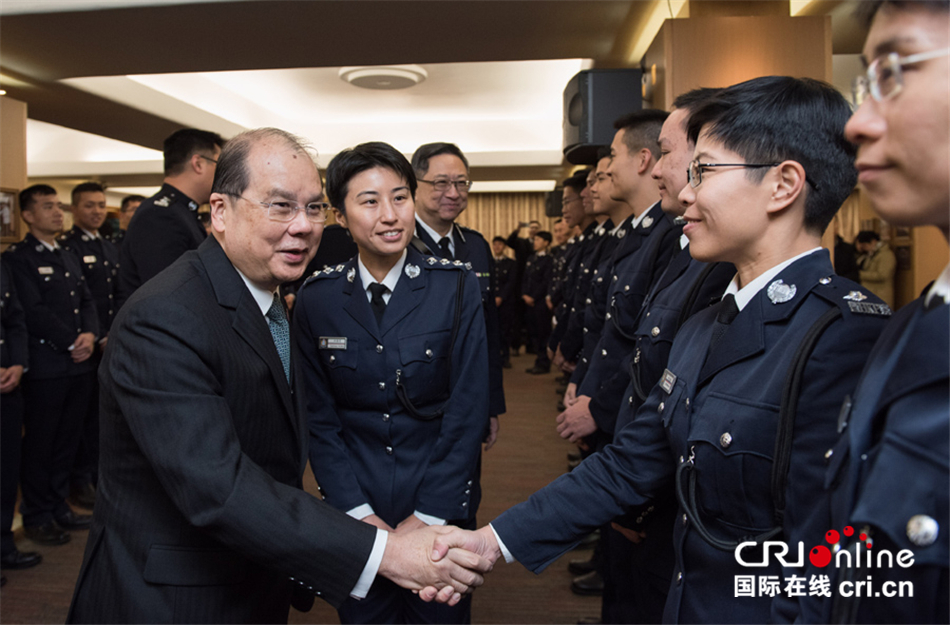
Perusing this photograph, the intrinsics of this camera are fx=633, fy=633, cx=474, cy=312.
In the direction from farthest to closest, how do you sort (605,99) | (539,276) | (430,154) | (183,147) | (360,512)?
1. (539,276)
2. (605,99)
3. (183,147)
4. (430,154)
5. (360,512)

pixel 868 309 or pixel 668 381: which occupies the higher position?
pixel 868 309

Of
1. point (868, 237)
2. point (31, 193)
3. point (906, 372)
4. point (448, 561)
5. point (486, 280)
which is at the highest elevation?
point (868, 237)

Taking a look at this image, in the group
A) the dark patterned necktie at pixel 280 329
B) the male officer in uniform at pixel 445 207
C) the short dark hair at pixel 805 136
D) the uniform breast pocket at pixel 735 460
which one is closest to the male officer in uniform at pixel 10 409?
the male officer in uniform at pixel 445 207

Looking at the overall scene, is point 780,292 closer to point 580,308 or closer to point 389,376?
point 389,376

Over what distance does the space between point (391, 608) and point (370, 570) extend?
52 centimetres

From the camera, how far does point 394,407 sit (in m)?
1.82

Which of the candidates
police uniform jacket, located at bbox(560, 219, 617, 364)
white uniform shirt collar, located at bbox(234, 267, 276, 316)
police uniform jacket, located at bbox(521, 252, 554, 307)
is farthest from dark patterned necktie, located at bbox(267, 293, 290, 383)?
police uniform jacket, located at bbox(521, 252, 554, 307)

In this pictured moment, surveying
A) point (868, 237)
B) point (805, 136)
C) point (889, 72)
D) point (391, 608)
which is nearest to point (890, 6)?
point (889, 72)

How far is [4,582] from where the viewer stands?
3.04m

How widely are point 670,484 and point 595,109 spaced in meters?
3.37

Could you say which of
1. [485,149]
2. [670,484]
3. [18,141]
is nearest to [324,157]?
[485,149]

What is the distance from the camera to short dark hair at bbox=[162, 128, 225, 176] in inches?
128

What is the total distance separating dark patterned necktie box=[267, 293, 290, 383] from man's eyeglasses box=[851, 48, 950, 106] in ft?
4.17

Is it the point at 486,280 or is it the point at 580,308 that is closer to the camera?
the point at 486,280
